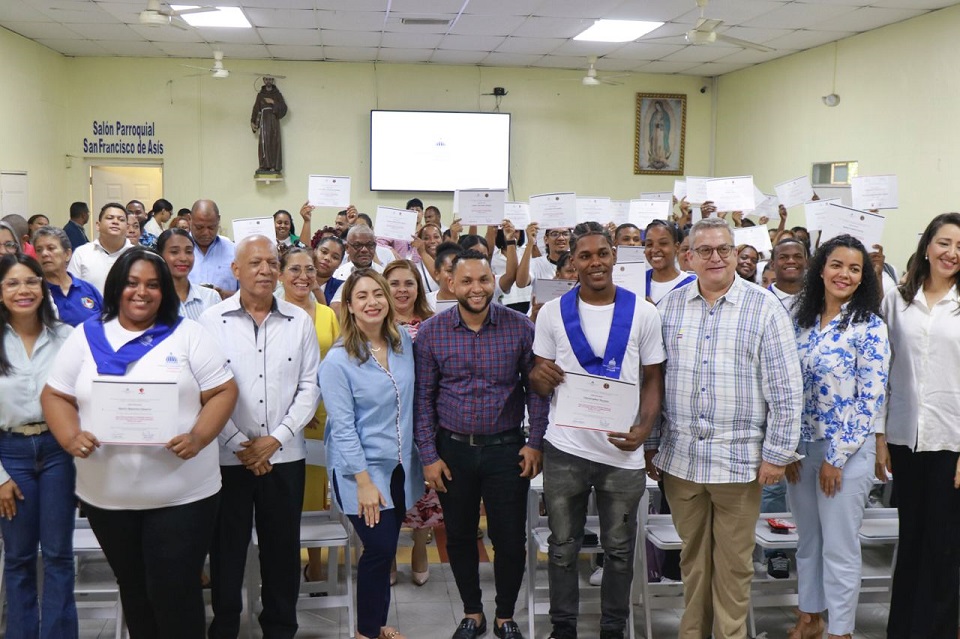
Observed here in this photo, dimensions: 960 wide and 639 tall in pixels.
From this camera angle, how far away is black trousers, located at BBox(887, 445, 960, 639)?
304cm

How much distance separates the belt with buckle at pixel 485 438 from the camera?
320 cm

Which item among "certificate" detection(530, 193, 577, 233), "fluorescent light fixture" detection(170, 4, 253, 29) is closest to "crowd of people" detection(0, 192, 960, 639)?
"certificate" detection(530, 193, 577, 233)

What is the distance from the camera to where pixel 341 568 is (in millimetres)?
4227

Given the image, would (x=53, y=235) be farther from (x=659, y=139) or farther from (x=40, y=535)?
(x=659, y=139)

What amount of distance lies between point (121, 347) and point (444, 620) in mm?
1939

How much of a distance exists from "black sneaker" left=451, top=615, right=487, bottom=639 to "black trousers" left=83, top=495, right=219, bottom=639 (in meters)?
1.09

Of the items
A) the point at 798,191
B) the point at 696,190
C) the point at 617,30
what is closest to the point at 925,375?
the point at 798,191

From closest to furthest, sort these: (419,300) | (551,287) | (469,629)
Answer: (469,629) → (419,300) → (551,287)

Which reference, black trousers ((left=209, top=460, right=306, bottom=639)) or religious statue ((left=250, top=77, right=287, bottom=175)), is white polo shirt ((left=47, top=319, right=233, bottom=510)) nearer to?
black trousers ((left=209, top=460, right=306, bottom=639))

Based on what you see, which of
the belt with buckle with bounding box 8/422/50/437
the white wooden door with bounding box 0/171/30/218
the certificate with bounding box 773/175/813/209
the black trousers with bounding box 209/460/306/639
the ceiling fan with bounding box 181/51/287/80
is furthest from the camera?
the ceiling fan with bounding box 181/51/287/80

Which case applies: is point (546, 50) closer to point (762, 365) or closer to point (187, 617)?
point (762, 365)

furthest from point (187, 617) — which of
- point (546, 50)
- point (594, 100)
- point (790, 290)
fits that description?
point (594, 100)

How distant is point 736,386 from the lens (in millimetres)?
2885

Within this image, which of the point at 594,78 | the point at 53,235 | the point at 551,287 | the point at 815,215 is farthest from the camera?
the point at 594,78
